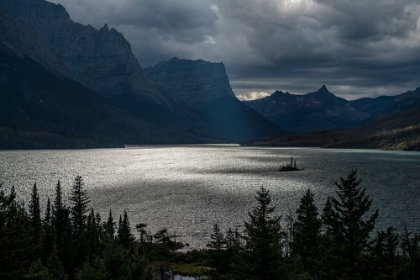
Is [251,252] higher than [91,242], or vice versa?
[251,252]

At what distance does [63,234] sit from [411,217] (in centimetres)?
9526

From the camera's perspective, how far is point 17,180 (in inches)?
7456

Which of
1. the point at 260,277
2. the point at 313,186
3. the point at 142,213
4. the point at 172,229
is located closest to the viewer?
the point at 260,277

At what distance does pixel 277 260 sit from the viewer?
32938 mm

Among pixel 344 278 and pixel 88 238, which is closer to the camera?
pixel 344 278

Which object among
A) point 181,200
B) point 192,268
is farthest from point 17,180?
point 192,268

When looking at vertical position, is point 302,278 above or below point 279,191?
above

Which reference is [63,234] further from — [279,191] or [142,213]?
[279,191]

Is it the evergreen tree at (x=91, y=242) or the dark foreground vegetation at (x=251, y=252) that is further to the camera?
the evergreen tree at (x=91, y=242)

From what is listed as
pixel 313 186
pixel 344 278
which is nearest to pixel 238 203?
pixel 313 186

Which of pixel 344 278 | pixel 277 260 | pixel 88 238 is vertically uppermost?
pixel 277 260

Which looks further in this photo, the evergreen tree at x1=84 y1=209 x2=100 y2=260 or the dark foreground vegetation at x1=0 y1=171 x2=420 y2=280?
the evergreen tree at x1=84 y1=209 x2=100 y2=260

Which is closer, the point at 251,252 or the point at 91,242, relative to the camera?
the point at 251,252

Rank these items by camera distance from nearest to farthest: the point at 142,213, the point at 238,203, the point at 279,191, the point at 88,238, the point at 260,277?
the point at 260,277
the point at 88,238
the point at 142,213
the point at 238,203
the point at 279,191
